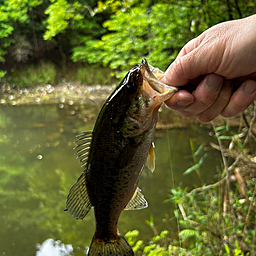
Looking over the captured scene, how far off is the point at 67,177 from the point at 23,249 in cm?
158

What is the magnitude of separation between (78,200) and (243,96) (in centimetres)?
102

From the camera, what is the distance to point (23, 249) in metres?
3.49

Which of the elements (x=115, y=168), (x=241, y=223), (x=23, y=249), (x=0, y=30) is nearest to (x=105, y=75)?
(x=0, y=30)

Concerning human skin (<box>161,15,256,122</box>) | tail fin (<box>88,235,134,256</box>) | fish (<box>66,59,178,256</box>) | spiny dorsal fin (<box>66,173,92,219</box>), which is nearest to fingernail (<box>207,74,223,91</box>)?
human skin (<box>161,15,256,122</box>)

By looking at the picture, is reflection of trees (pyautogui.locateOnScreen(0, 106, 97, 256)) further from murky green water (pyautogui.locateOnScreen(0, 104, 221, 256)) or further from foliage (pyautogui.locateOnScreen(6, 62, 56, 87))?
foliage (pyautogui.locateOnScreen(6, 62, 56, 87))

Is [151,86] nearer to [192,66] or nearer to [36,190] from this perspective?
[192,66]

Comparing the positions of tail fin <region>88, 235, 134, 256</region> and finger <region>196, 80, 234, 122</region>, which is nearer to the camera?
tail fin <region>88, 235, 134, 256</region>

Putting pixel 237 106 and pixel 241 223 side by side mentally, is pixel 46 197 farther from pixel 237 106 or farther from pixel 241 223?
pixel 237 106

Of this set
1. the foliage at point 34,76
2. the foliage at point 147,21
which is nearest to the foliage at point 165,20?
the foliage at point 147,21

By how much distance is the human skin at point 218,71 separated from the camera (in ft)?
3.67

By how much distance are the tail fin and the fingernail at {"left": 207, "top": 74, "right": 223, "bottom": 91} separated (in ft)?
3.00

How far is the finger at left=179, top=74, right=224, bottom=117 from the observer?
4.06 ft

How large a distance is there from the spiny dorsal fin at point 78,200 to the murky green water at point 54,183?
101 centimetres

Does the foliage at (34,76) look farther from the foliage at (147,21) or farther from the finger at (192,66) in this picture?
the finger at (192,66)
